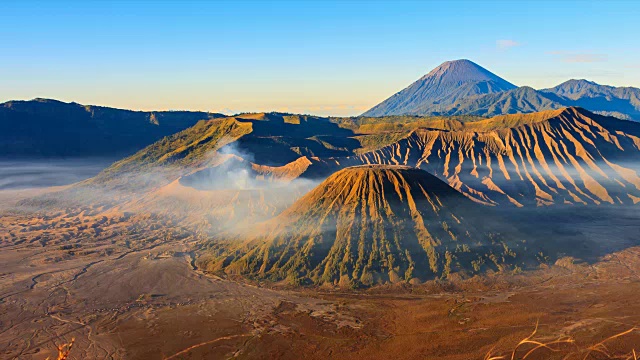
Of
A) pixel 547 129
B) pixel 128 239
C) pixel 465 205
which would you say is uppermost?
pixel 547 129

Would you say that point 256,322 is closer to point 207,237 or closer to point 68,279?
point 68,279

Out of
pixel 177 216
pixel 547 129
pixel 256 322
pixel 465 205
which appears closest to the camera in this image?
pixel 256 322

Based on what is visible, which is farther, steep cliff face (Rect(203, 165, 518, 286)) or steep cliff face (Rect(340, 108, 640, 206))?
steep cliff face (Rect(340, 108, 640, 206))

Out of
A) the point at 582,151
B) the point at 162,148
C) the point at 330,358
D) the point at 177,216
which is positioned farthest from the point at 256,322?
the point at 162,148

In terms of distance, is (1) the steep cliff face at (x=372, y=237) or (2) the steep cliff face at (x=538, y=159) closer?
(1) the steep cliff face at (x=372, y=237)

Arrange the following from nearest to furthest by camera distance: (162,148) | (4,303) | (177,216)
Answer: (4,303)
(177,216)
(162,148)

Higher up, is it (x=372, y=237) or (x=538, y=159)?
(x=538, y=159)

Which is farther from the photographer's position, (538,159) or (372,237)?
(538,159)

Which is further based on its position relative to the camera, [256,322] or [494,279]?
[494,279]
